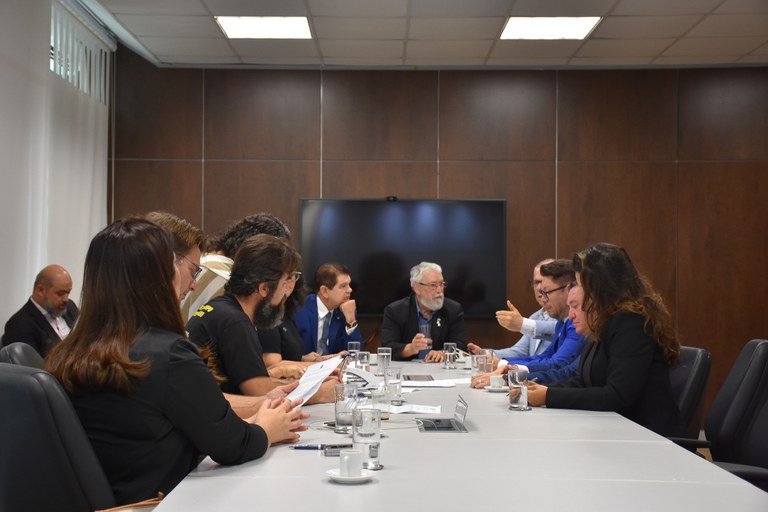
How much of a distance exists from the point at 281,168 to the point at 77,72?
6.13ft

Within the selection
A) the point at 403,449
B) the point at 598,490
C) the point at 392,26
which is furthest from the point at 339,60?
the point at 598,490

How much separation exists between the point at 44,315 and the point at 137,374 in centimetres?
397

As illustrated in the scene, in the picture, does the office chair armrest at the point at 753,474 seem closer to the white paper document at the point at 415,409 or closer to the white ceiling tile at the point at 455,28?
the white paper document at the point at 415,409

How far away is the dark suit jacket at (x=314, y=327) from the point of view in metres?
5.37

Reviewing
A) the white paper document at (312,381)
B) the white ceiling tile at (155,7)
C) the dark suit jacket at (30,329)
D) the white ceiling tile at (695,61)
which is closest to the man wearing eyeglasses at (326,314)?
the dark suit jacket at (30,329)

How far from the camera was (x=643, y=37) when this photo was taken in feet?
21.0

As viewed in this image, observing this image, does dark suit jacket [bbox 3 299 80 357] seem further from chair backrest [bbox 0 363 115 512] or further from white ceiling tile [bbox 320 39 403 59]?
chair backrest [bbox 0 363 115 512]

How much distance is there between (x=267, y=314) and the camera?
Result: 10.8 feet

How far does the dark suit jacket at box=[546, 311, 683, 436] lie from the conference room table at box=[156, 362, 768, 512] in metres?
0.42

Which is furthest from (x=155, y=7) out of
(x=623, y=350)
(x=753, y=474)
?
(x=753, y=474)

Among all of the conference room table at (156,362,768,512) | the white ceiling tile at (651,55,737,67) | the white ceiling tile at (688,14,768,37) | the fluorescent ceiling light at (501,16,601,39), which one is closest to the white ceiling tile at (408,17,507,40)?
the fluorescent ceiling light at (501,16,601,39)

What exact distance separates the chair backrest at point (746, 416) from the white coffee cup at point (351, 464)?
5.44 feet

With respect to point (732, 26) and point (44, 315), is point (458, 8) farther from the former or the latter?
point (44, 315)

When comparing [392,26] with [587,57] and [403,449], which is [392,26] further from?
[403,449]
